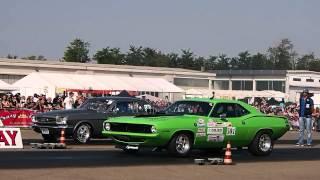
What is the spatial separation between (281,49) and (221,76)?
211 ft

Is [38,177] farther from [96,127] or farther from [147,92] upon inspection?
[147,92]

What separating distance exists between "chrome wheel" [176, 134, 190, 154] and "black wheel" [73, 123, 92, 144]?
545cm

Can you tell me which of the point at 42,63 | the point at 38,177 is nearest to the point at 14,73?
the point at 42,63

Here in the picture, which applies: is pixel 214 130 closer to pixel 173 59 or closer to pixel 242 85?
pixel 242 85

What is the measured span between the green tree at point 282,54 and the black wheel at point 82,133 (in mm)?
143999

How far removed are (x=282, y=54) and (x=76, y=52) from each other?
223 ft

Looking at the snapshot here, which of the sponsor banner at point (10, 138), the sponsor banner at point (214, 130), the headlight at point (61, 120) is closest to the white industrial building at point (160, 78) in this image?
the headlight at point (61, 120)

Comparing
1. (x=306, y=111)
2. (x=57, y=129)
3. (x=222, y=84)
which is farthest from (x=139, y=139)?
(x=222, y=84)

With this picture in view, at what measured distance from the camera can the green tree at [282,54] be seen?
162m

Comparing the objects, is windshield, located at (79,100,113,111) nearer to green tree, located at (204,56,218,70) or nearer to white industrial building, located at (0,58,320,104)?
white industrial building, located at (0,58,320,104)

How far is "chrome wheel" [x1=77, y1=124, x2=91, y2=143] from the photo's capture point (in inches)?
778

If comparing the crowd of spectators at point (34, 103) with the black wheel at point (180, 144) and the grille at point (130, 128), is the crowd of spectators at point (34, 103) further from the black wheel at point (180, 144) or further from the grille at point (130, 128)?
the black wheel at point (180, 144)

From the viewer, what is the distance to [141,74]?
3093 inches

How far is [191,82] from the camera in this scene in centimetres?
8794
